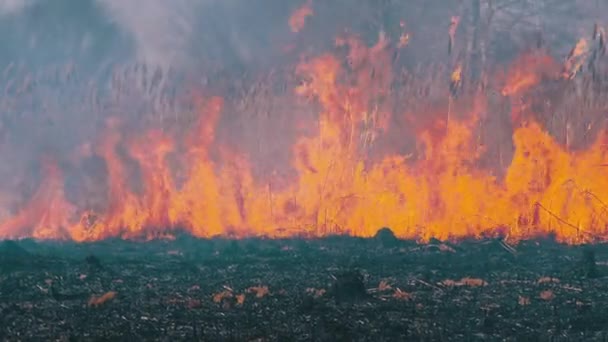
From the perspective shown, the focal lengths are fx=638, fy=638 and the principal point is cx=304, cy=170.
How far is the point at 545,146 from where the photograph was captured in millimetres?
84000

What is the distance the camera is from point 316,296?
40719 mm

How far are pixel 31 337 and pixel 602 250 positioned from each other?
2341 inches

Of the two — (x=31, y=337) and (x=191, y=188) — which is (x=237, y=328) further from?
(x=191, y=188)

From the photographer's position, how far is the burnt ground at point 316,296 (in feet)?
101

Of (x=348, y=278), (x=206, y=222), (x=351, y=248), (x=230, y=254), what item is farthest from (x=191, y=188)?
(x=348, y=278)

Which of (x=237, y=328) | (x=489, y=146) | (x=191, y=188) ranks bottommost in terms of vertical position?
(x=237, y=328)

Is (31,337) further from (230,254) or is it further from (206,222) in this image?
(206,222)

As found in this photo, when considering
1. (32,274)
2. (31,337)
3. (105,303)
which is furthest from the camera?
(32,274)

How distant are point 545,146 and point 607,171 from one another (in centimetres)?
822

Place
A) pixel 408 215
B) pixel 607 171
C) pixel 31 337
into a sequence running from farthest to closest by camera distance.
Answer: pixel 408 215
pixel 607 171
pixel 31 337

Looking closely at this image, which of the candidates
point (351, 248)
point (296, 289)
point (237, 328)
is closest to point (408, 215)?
point (351, 248)

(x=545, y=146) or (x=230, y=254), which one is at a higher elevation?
(x=545, y=146)

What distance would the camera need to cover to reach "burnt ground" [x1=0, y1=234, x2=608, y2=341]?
3077 cm

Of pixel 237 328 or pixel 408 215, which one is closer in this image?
pixel 237 328
